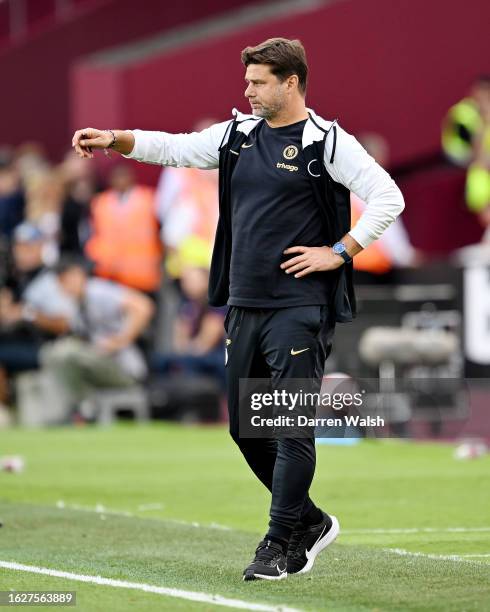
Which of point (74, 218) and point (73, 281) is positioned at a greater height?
point (74, 218)

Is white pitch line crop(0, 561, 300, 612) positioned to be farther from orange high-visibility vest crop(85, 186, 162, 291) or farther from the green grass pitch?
orange high-visibility vest crop(85, 186, 162, 291)

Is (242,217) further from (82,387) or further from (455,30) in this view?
(455,30)

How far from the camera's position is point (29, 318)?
58.7ft

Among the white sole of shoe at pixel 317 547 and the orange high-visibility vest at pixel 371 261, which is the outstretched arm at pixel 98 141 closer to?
the white sole of shoe at pixel 317 547

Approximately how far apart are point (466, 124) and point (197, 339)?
13.5 feet

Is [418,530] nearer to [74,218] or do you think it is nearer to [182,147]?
[182,147]

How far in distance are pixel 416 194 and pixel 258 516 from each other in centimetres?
1134

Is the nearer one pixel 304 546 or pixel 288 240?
pixel 288 240

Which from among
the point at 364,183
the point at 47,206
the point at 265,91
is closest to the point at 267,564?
the point at 364,183

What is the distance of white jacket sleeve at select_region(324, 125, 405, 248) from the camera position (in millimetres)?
6633

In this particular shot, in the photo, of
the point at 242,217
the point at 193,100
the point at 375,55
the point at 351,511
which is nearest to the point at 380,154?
the point at 375,55

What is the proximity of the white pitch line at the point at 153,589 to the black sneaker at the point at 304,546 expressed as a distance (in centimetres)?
75

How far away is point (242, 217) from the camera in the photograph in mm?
6762

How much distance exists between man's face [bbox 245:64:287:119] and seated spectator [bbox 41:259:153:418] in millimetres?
10870
